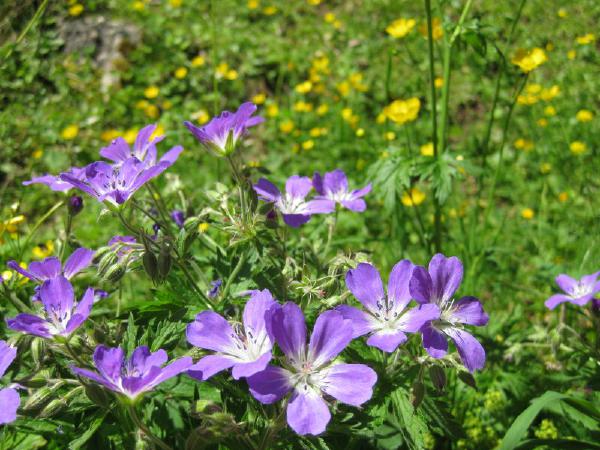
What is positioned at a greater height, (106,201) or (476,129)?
(106,201)

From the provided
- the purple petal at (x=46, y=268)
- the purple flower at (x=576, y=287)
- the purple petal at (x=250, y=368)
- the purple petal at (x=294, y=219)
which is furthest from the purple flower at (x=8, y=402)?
the purple flower at (x=576, y=287)

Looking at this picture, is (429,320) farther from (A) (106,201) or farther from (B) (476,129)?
(B) (476,129)

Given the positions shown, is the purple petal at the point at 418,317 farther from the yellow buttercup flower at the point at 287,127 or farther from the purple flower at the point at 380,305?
the yellow buttercup flower at the point at 287,127

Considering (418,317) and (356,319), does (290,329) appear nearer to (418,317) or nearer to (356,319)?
(356,319)

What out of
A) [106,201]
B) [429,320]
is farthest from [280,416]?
[106,201]

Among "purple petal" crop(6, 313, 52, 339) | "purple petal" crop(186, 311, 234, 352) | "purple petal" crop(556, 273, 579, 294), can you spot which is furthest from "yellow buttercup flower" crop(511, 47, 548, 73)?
"purple petal" crop(6, 313, 52, 339)

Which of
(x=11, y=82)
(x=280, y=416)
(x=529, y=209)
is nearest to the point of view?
(x=280, y=416)
